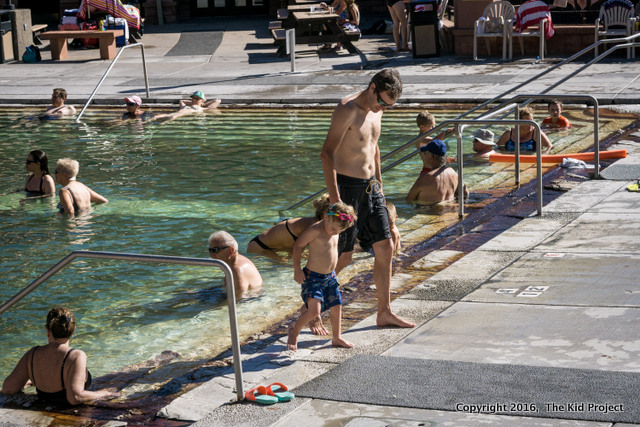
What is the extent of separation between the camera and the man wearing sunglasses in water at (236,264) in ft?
30.2

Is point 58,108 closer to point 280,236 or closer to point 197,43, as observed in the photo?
point 197,43

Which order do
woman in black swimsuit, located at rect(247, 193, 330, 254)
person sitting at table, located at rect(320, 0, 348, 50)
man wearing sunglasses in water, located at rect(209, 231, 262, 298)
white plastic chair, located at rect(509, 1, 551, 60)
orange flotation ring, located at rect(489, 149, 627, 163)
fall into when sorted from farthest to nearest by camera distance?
person sitting at table, located at rect(320, 0, 348, 50) < white plastic chair, located at rect(509, 1, 551, 60) < orange flotation ring, located at rect(489, 149, 627, 163) < woman in black swimsuit, located at rect(247, 193, 330, 254) < man wearing sunglasses in water, located at rect(209, 231, 262, 298)

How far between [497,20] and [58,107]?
36.6ft

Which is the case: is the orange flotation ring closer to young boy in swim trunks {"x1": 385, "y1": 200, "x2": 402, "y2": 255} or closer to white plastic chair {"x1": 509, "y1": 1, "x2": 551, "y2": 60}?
young boy in swim trunks {"x1": 385, "y1": 200, "x2": 402, "y2": 255}

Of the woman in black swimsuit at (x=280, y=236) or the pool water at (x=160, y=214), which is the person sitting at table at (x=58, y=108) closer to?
the pool water at (x=160, y=214)

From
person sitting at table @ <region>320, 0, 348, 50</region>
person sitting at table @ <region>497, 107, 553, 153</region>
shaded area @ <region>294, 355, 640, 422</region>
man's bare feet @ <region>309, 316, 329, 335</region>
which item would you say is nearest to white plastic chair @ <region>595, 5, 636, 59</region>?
person sitting at table @ <region>320, 0, 348, 50</region>

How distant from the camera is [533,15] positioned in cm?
2348

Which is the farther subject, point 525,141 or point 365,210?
point 525,141

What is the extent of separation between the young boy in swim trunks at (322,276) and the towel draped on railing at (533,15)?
17.8 m

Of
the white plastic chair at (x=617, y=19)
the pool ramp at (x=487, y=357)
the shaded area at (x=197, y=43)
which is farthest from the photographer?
the shaded area at (x=197, y=43)

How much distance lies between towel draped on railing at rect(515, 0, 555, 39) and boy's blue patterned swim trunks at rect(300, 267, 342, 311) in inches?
705

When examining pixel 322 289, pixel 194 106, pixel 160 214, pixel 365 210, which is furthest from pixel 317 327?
pixel 194 106

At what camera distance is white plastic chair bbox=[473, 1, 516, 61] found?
2367cm

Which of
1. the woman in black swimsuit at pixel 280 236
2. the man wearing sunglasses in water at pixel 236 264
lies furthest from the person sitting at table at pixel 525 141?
the man wearing sunglasses in water at pixel 236 264
